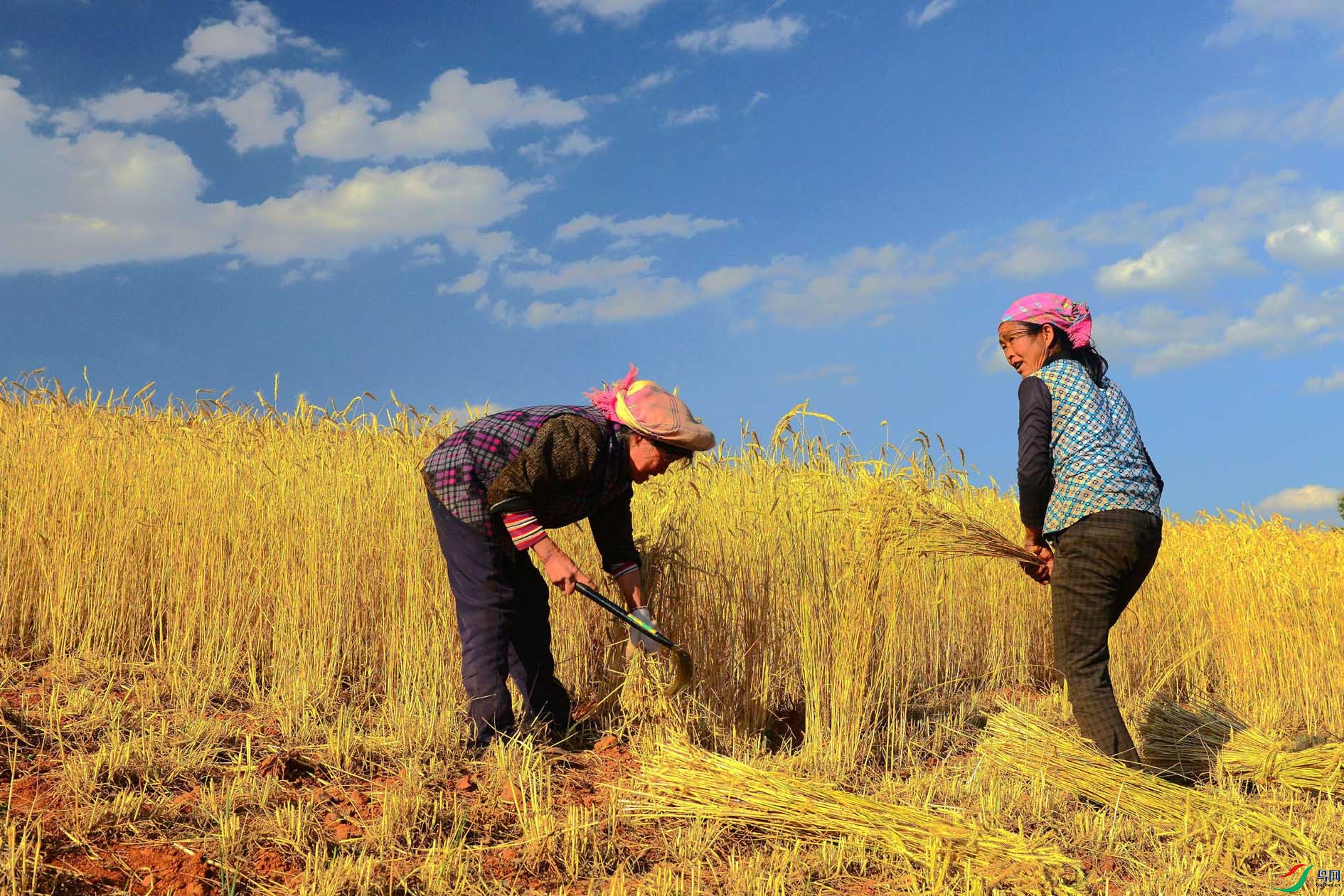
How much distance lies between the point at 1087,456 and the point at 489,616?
2043 millimetres

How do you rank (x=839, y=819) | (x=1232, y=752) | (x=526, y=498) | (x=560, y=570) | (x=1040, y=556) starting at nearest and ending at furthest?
(x=839, y=819), (x=560, y=570), (x=526, y=498), (x=1040, y=556), (x=1232, y=752)

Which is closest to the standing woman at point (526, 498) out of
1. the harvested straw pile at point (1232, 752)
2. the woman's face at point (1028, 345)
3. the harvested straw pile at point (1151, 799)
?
the woman's face at point (1028, 345)

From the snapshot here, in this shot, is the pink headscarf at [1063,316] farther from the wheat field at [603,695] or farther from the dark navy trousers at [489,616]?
the dark navy trousers at [489,616]

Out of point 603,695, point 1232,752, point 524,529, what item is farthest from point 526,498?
point 1232,752

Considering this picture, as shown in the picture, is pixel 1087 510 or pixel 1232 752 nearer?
pixel 1087 510

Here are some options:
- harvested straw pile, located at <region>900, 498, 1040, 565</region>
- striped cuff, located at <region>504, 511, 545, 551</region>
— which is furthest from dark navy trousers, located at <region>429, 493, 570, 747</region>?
harvested straw pile, located at <region>900, 498, 1040, 565</region>

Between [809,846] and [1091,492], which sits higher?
[1091,492]

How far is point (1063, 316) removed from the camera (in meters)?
3.28

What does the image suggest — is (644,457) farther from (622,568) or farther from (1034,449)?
(1034,449)

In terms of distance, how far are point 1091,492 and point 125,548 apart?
408 cm

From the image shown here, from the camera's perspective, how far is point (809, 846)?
2.62 metres

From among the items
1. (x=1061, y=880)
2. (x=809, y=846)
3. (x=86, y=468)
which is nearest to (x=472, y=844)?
(x=809, y=846)

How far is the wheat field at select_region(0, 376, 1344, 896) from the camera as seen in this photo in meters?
2.48

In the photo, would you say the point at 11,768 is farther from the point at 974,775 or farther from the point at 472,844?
the point at 974,775
